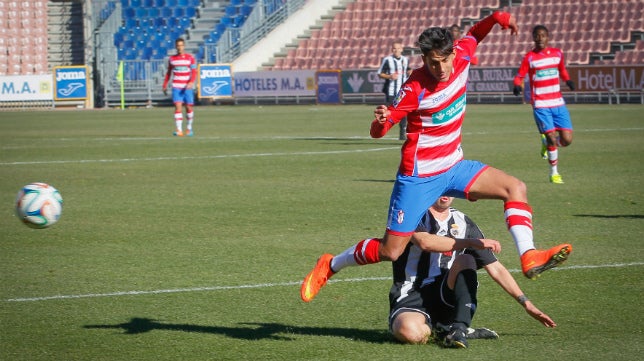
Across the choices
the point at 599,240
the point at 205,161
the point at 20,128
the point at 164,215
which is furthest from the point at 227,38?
the point at 599,240

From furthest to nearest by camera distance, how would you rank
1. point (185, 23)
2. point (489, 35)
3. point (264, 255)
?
point (185, 23) < point (489, 35) < point (264, 255)

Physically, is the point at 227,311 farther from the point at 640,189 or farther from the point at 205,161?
the point at 205,161

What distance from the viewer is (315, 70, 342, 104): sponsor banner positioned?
42.6 meters

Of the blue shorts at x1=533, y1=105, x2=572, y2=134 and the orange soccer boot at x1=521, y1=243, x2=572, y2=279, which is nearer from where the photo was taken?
the orange soccer boot at x1=521, y1=243, x2=572, y2=279

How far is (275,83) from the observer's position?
44062mm

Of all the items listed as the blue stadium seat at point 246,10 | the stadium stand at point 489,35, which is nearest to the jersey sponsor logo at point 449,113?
the stadium stand at point 489,35

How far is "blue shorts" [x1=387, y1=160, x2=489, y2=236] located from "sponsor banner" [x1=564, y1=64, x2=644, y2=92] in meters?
30.1

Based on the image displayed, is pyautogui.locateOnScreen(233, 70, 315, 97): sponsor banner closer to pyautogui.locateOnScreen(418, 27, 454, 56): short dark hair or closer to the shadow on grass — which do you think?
the shadow on grass

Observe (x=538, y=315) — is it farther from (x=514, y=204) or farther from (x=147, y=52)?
(x=147, y=52)

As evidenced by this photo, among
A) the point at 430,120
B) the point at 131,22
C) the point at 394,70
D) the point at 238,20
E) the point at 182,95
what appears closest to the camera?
the point at 430,120

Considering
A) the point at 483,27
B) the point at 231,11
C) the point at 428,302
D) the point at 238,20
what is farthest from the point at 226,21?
the point at 428,302

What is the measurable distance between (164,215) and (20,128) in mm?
18970

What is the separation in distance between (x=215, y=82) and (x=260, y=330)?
38.5m

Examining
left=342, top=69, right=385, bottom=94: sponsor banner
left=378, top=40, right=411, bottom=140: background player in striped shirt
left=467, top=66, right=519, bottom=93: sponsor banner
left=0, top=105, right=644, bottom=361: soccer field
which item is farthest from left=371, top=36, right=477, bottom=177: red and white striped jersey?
left=342, top=69, right=385, bottom=94: sponsor banner
